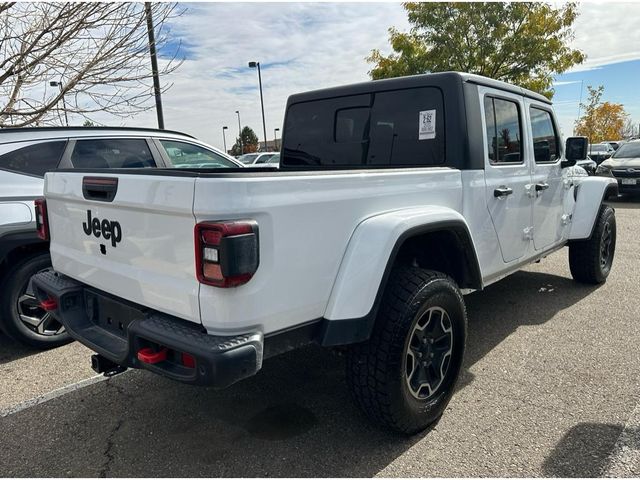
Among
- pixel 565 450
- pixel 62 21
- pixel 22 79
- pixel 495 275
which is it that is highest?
pixel 62 21

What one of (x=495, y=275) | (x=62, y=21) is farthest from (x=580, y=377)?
(x=62, y=21)

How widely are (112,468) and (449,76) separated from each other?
3.00 metres

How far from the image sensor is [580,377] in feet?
10.7

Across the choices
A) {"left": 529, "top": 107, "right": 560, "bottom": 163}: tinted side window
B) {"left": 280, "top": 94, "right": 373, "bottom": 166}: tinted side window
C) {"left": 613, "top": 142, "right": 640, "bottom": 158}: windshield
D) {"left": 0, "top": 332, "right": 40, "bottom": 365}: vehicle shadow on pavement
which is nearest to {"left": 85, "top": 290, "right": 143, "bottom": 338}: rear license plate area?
{"left": 0, "top": 332, "right": 40, "bottom": 365}: vehicle shadow on pavement

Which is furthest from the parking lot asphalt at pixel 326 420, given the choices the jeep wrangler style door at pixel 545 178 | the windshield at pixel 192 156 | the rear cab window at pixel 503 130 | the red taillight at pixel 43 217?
the windshield at pixel 192 156

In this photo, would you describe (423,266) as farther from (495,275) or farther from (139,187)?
(139,187)

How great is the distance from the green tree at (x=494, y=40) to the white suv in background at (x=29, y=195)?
39.5 feet

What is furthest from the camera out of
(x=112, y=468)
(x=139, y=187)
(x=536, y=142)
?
(x=536, y=142)

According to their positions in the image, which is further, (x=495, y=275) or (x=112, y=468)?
(x=495, y=275)

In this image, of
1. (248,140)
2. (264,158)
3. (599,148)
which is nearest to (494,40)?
(264,158)

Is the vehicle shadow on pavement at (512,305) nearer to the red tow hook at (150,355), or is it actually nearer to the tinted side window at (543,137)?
the tinted side window at (543,137)

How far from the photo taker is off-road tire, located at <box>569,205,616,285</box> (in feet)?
16.7

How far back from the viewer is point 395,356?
2.39 meters

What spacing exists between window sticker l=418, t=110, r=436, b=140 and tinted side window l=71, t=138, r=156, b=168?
2.82 m
